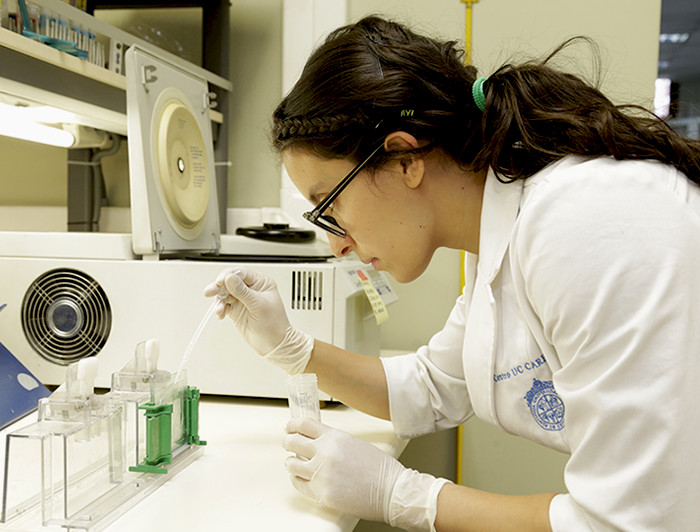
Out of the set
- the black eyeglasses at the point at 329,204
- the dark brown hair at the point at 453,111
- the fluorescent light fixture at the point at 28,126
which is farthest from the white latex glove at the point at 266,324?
the fluorescent light fixture at the point at 28,126

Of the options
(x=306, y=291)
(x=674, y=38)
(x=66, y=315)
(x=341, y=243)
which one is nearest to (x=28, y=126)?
(x=66, y=315)

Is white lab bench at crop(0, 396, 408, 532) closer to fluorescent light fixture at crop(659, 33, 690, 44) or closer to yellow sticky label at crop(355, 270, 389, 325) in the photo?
yellow sticky label at crop(355, 270, 389, 325)

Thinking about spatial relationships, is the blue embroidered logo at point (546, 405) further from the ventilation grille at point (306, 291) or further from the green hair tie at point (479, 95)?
the ventilation grille at point (306, 291)

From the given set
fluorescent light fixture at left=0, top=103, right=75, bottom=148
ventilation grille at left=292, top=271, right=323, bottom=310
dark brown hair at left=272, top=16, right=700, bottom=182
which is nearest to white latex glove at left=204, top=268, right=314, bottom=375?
ventilation grille at left=292, top=271, right=323, bottom=310

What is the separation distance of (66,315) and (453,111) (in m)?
0.94

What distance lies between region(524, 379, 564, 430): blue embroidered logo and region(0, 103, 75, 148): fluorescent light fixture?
1.25m

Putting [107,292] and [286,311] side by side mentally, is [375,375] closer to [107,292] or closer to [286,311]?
[286,311]

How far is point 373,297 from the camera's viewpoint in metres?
1.40

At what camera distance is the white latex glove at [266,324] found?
119cm

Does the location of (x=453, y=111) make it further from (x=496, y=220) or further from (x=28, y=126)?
(x=28, y=126)

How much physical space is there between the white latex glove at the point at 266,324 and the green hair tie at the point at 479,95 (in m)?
0.53

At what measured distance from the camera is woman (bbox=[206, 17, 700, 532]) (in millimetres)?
705

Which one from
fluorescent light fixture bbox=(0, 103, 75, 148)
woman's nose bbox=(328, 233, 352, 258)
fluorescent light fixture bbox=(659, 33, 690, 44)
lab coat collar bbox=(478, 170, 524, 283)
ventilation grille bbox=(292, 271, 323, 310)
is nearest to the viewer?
lab coat collar bbox=(478, 170, 524, 283)

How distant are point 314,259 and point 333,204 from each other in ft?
1.33
